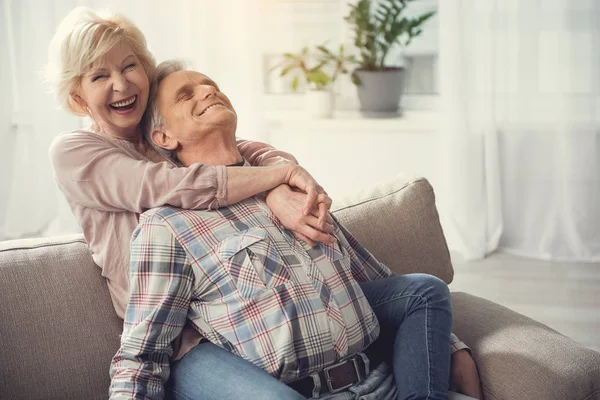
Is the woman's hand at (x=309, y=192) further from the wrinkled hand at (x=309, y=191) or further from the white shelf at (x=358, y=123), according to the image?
the white shelf at (x=358, y=123)

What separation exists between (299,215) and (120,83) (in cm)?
52

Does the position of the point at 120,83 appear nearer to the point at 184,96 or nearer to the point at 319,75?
the point at 184,96

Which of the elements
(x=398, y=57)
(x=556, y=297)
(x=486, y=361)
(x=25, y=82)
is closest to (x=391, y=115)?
(x=398, y=57)

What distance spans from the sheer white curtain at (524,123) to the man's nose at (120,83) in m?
2.43

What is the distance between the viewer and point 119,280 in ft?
5.45

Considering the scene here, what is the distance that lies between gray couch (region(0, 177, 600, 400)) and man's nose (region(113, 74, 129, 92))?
14.2 inches

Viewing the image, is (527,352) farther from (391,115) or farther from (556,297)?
(391,115)

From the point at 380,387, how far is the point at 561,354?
1.33ft

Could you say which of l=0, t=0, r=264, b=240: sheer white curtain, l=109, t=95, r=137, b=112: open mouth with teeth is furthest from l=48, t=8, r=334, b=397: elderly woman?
l=0, t=0, r=264, b=240: sheer white curtain

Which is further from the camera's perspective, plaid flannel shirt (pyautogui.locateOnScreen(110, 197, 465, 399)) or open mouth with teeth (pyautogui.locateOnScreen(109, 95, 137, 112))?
open mouth with teeth (pyautogui.locateOnScreen(109, 95, 137, 112))

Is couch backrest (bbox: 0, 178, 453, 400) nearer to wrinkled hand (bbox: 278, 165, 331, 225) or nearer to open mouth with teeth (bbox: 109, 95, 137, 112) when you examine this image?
open mouth with teeth (bbox: 109, 95, 137, 112)

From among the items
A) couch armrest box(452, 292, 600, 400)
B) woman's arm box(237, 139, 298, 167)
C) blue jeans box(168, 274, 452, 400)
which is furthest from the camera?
woman's arm box(237, 139, 298, 167)

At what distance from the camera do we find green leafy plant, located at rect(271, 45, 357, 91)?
13.8 feet

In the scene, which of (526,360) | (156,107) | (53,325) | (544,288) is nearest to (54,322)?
(53,325)
